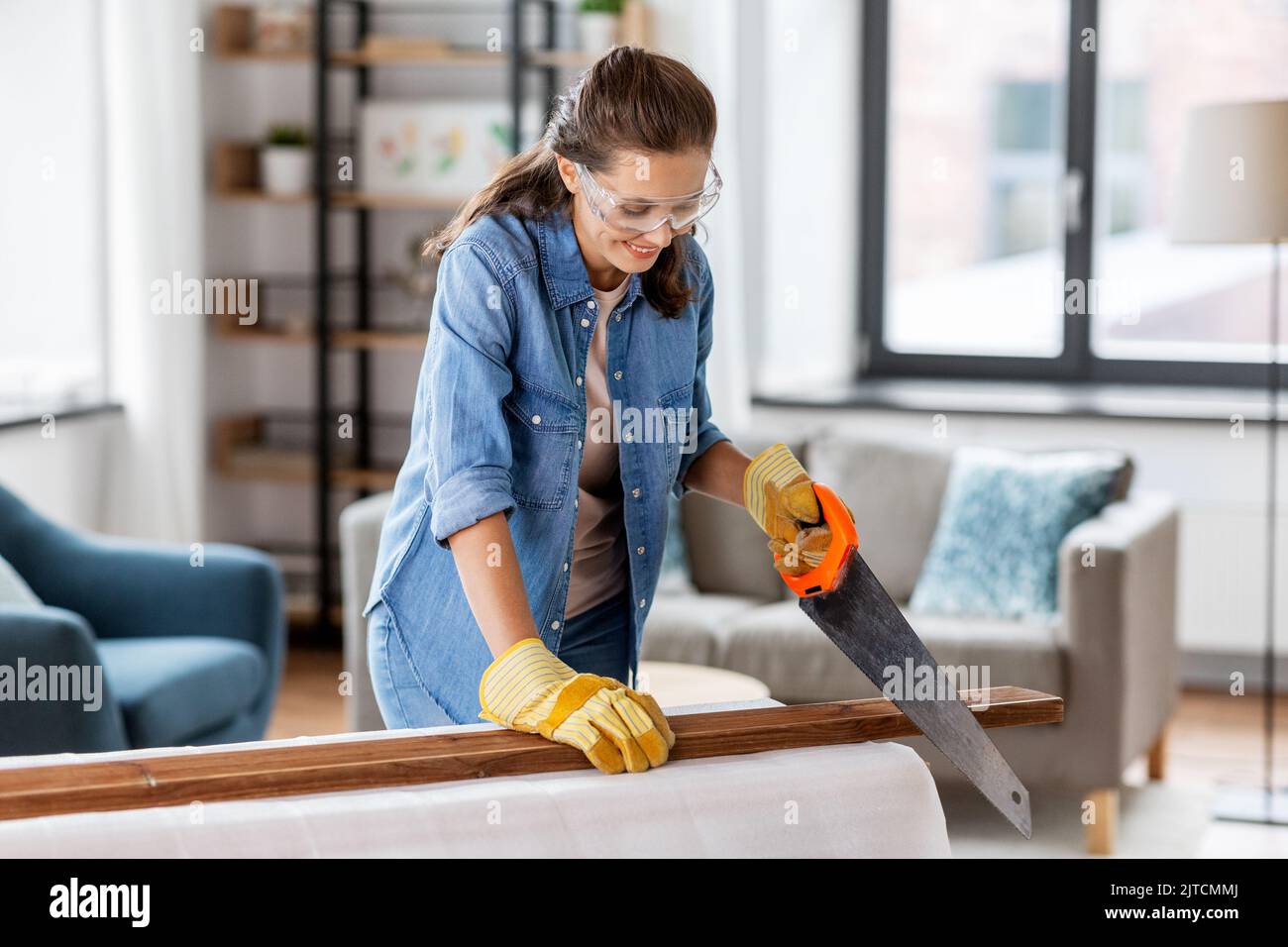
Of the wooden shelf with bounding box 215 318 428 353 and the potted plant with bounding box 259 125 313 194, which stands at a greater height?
the potted plant with bounding box 259 125 313 194

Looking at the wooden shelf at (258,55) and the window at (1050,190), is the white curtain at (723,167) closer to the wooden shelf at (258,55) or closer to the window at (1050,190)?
the window at (1050,190)

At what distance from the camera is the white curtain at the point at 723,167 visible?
482 cm

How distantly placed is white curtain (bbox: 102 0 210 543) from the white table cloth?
3469mm

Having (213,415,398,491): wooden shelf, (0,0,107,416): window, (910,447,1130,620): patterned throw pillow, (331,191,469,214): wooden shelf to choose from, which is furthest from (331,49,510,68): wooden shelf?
(910,447,1130,620): patterned throw pillow

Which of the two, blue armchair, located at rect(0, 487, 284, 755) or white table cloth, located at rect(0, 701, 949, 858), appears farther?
blue armchair, located at rect(0, 487, 284, 755)

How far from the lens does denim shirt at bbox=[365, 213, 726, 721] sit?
1605 millimetres

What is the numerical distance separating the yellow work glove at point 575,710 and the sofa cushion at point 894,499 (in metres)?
2.72

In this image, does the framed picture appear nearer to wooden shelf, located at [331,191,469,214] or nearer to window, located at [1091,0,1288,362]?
wooden shelf, located at [331,191,469,214]

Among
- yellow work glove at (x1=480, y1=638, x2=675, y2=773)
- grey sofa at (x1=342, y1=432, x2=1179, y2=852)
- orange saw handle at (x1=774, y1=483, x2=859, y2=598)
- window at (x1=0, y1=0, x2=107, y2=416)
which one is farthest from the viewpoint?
window at (x1=0, y1=0, x2=107, y2=416)

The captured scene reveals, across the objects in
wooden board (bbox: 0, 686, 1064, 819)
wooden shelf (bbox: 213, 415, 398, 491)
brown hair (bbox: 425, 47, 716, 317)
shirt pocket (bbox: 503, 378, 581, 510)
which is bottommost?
wooden shelf (bbox: 213, 415, 398, 491)

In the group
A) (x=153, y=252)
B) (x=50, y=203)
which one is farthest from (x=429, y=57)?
(x=50, y=203)

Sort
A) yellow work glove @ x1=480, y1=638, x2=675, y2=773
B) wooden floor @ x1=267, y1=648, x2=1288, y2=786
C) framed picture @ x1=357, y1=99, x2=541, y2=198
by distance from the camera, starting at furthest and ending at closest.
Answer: framed picture @ x1=357, y1=99, x2=541, y2=198, wooden floor @ x1=267, y1=648, x2=1288, y2=786, yellow work glove @ x1=480, y1=638, x2=675, y2=773

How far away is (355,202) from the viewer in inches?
199

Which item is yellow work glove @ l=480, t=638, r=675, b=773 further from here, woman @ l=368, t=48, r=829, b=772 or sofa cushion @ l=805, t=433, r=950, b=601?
sofa cushion @ l=805, t=433, r=950, b=601
